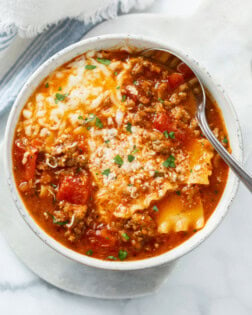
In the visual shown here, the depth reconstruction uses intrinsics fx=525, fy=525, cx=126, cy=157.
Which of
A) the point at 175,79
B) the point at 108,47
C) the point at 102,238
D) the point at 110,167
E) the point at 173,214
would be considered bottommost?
the point at 102,238

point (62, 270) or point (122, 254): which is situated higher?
point (122, 254)

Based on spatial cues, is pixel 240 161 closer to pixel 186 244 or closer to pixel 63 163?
pixel 186 244

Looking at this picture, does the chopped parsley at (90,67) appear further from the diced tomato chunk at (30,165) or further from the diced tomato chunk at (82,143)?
the diced tomato chunk at (30,165)

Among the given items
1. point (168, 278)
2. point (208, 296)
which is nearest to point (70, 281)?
point (168, 278)

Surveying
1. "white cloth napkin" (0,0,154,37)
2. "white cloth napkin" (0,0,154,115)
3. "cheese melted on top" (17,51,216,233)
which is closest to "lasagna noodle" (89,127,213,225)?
"cheese melted on top" (17,51,216,233)

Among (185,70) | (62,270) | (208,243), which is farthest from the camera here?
(208,243)

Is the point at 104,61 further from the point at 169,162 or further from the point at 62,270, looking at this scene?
the point at 62,270

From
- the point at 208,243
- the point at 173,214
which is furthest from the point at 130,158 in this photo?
the point at 208,243
